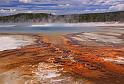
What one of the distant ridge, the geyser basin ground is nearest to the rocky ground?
the geyser basin ground

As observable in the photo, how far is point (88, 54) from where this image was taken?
50.6 feet

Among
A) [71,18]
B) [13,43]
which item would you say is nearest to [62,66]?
[13,43]

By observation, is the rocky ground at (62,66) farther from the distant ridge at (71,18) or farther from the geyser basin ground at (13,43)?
the distant ridge at (71,18)

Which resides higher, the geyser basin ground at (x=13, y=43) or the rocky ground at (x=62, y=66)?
the rocky ground at (x=62, y=66)

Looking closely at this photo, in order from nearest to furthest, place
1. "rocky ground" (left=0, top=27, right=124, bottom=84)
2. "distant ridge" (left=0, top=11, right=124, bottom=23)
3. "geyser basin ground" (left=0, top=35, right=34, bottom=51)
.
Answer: "rocky ground" (left=0, top=27, right=124, bottom=84) < "geyser basin ground" (left=0, top=35, right=34, bottom=51) < "distant ridge" (left=0, top=11, right=124, bottom=23)

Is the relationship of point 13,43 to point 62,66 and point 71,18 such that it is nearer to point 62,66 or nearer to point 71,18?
point 62,66

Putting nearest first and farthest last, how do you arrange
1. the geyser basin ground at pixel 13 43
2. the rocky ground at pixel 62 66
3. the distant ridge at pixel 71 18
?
the rocky ground at pixel 62 66 → the geyser basin ground at pixel 13 43 → the distant ridge at pixel 71 18

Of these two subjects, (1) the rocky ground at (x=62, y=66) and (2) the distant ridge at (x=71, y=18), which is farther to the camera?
(2) the distant ridge at (x=71, y=18)

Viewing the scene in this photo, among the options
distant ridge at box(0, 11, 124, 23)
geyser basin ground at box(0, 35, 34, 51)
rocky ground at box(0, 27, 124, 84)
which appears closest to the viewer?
rocky ground at box(0, 27, 124, 84)

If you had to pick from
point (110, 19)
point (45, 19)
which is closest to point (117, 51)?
point (110, 19)

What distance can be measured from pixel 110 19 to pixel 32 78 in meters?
97.1

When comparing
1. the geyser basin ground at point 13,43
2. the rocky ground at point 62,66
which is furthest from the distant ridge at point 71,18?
the rocky ground at point 62,66

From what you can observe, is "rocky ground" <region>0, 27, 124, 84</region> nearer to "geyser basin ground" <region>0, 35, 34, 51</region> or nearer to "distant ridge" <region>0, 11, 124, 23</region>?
"geyser basin ground" <region>0, 35, 34, 51</region>

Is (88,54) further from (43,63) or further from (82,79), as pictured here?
(82,79)
